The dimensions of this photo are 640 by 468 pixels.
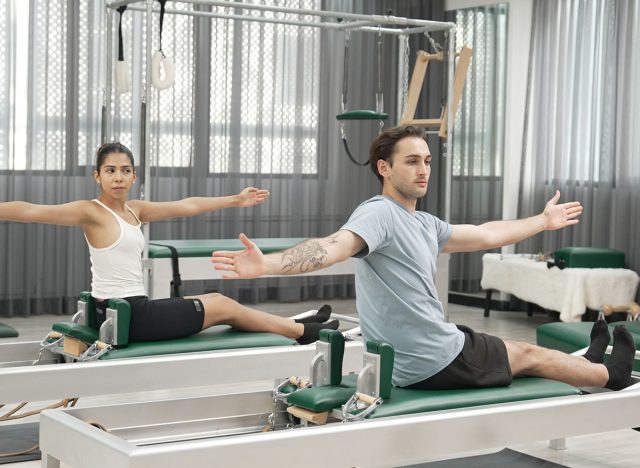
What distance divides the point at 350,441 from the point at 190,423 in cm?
62

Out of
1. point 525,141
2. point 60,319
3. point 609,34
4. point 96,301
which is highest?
point 609,34

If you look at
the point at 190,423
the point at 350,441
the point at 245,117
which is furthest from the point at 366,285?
the point at 245,117

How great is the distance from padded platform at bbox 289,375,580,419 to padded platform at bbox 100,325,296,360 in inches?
31.0

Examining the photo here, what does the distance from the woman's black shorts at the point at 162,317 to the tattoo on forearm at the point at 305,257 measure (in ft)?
Result: 4.08

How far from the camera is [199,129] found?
21.9ft

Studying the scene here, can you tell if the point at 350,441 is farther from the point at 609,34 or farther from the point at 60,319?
the point at 609,34

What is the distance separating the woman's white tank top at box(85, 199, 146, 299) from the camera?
349 cm

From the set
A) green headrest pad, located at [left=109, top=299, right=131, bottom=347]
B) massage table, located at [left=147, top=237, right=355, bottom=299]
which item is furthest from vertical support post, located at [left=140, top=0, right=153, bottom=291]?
green headrest pad, located at [left=109, top=299, right=131, bottom=347]

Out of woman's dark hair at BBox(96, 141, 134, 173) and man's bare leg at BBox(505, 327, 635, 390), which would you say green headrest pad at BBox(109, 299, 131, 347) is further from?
man's bare leg at BBox(505, 327, 635, 390)

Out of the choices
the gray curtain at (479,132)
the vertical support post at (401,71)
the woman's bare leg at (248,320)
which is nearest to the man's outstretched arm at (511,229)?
the woman's bare leg at (248,320)

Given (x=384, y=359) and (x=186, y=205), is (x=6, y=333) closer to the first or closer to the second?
(x=186, y=205)

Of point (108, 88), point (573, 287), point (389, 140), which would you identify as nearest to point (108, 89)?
point (108, 88)

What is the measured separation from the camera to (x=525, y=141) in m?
6.88

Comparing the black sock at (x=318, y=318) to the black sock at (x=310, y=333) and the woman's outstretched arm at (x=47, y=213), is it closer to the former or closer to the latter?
the black sock at (x=310, y=333)
